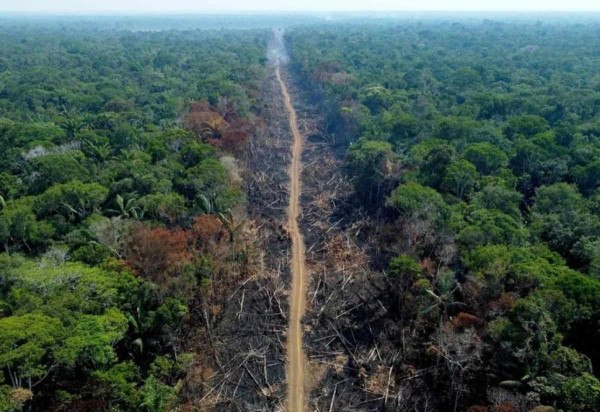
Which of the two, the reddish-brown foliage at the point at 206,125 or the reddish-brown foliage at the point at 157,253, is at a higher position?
the reddish-brown foliage at the point at 206,125

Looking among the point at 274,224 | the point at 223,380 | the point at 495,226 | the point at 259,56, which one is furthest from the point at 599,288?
the point at 259,56

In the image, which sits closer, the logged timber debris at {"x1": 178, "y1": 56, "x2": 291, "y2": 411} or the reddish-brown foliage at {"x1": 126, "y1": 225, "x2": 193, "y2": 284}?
the logged timber debris at {"x1": 178, "y1": 56, "x2": 291, "y2": 411}

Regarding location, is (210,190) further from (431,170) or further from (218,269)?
(431,170)

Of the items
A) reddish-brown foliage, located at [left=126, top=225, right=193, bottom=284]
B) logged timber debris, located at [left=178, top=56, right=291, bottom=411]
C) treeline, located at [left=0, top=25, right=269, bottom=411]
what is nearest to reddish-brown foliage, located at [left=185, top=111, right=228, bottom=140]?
treeline, located at [left=0, top=25, right=269, bottom=411]

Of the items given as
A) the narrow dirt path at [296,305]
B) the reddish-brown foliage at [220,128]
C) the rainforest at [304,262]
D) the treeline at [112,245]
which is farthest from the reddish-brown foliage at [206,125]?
the narrow dirt path at [296,305]

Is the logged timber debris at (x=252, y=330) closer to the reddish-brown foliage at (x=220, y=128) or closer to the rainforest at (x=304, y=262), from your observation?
the rainforest at (x=304, y=262)

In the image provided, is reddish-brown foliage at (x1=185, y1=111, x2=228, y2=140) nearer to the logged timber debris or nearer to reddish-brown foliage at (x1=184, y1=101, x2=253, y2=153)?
reddish-brown foliage at (x1=184, y1=101, x2=253, y2=153)

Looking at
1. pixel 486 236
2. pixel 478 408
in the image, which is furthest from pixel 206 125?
pixel 478 408
